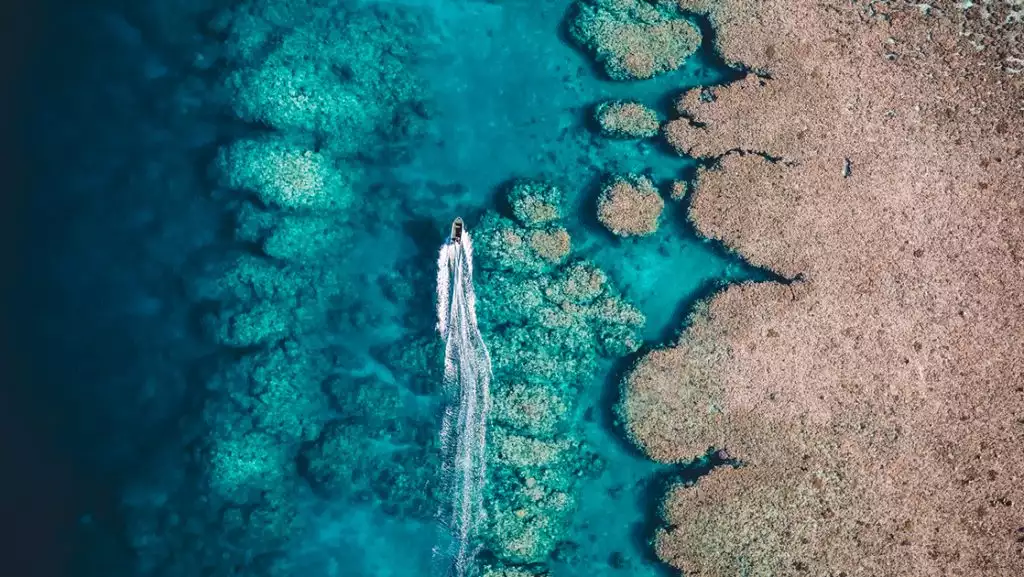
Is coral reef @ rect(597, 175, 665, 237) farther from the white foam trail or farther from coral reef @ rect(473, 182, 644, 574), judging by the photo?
the white foam trail

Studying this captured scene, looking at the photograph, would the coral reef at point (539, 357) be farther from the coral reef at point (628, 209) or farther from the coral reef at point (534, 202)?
the coral reef at point (628, 209)

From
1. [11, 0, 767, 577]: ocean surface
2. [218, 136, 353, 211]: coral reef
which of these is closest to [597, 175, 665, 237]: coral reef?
[11, 0, 767, 577]: ocean surface

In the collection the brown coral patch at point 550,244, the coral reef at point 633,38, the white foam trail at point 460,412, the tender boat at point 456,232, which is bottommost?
the white foam trail at point 460,412

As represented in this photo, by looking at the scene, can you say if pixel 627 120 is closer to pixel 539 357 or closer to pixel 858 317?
pixel 539 357

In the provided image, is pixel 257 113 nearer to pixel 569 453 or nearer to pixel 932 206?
pixel 569 453

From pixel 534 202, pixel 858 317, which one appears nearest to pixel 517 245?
pixel 534 202

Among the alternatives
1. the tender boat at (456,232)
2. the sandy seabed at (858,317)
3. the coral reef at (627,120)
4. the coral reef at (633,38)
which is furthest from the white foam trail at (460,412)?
the coral reef at (633,38)

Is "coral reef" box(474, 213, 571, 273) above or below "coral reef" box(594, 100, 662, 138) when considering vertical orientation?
below
